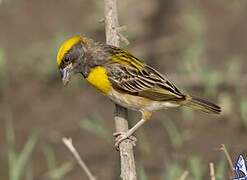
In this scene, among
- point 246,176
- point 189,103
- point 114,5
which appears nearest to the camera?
point 246,176

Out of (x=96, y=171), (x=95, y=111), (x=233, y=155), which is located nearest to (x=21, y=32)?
(x=95, y=111)

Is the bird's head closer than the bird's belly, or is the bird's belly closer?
the bird's head

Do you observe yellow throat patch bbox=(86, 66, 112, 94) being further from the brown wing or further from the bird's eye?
the bird's eye

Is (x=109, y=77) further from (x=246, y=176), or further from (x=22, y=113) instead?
(x=22, y=113)

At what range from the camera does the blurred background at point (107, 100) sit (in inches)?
299

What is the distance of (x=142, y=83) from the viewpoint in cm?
620

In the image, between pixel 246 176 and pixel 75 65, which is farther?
pixel 75 65

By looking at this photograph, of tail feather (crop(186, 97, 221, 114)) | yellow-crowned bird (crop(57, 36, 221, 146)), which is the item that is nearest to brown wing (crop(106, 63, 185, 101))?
yellow-crowned bird (crop(57, 36, 221, 146))

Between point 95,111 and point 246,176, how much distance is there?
454 cm

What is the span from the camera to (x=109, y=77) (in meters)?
5.97

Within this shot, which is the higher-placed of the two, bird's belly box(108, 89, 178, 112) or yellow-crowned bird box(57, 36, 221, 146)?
yellow-crowned bird box(57, 36, 221, 146)

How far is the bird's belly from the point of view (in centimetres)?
595

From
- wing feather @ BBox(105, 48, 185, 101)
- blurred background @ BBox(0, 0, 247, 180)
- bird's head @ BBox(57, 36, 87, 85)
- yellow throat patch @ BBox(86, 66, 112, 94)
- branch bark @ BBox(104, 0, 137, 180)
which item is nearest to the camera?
branch bark @ BBox(104, 0, 137, 180)

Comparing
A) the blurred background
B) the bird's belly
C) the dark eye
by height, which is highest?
the blurred background
